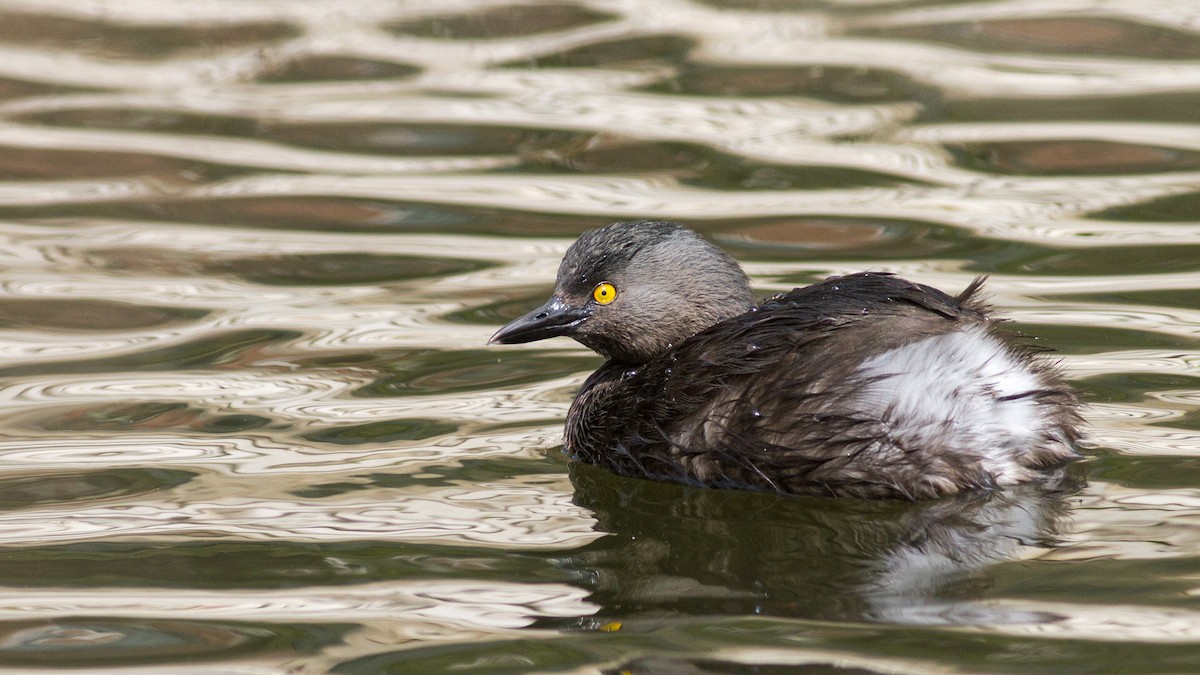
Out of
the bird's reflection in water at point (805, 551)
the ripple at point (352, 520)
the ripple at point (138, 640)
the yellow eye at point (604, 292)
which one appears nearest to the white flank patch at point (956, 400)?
the bird's reflection in water at point (805, 551)

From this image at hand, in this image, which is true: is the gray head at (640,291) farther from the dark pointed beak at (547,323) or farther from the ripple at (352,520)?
the ripple at (352,520)

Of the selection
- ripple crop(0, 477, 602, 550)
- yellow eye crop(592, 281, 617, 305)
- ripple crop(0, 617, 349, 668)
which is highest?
yellow eye crop(592, 281, 617, 305)

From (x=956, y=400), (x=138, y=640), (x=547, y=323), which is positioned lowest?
(x=138, y=640)

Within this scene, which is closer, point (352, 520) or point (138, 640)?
point (138, 640)

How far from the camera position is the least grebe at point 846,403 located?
430 centimetres

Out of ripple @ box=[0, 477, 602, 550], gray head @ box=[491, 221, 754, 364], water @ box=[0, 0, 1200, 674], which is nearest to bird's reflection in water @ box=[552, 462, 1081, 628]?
water @ box=[0, 0, 1200, 674]

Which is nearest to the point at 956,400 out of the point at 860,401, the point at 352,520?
the point at 860,401

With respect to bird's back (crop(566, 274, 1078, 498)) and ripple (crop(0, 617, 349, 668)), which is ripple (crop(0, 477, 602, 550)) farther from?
ripple (crop(0, 617, 349, 668))

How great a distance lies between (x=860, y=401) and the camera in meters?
4.31

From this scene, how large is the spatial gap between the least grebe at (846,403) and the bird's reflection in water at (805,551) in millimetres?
70

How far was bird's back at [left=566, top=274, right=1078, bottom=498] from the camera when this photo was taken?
14.1 ft

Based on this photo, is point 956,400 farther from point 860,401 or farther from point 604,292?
point 604,292

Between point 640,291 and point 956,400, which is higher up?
point 640,291

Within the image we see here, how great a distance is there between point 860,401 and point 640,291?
1.05 m
